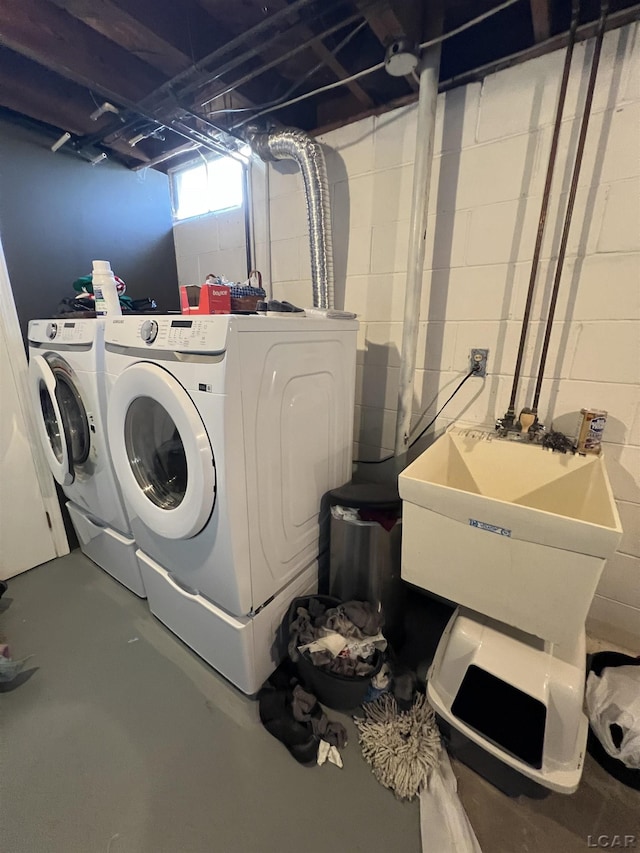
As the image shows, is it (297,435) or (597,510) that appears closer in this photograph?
(597,510)

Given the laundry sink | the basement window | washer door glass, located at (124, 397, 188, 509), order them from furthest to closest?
the basement window, washer door glass, located at (124, 397, 188, 509), the laundry sink

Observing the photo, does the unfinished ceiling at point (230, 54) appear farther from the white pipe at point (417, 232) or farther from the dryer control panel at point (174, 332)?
the dryer control panel at point (174, 332)

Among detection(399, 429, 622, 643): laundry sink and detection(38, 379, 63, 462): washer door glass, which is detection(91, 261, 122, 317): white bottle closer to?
detection(38, 379, 63, 462): washer door glass

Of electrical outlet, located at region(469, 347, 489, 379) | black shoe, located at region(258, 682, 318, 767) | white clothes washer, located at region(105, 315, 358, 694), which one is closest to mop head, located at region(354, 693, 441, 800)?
black shoe, located at region(258, 682, 318, 767)

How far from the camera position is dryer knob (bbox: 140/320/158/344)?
103 cm

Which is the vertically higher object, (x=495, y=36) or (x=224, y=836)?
(x=495, y=36)

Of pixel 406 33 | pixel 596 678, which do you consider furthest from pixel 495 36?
pixel 596 678

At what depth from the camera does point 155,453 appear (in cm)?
132

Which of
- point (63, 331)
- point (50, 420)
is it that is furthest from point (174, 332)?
point (50, 420)

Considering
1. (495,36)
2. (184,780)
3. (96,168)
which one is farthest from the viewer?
(96,168)

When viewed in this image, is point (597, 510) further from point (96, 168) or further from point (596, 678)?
point (96, 168)

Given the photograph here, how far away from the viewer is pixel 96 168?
188 cm

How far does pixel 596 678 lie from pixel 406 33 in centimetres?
205

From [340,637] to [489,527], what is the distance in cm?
65
